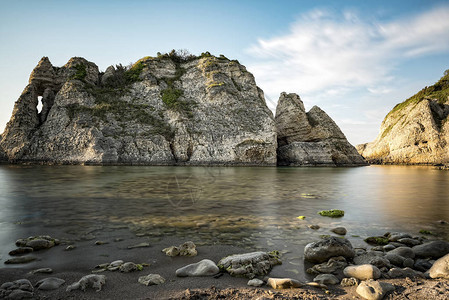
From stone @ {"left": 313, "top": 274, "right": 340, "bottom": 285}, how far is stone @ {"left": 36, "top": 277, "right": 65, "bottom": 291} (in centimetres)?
437

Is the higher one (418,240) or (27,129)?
(27,129)

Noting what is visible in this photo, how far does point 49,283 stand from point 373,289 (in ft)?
17.1

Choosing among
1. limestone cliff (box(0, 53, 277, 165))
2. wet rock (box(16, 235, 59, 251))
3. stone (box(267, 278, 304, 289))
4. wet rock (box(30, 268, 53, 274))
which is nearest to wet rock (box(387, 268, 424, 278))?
stone (box(267, 278, 304, 289))

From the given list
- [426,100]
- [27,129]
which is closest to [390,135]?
[426,100]

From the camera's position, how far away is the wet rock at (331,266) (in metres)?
5.16

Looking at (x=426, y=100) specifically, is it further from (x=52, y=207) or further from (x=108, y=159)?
(x=52, y=207)

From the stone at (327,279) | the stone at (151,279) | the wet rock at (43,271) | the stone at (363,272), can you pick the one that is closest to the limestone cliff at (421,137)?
the stone at (363,272)

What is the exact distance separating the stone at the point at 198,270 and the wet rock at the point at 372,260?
119 inches

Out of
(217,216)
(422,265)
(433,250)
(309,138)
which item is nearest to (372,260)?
(422,265)

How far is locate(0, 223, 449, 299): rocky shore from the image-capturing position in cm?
416

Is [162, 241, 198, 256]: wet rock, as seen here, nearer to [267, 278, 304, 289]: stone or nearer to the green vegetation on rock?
[267, 278, 304, 289]: stone

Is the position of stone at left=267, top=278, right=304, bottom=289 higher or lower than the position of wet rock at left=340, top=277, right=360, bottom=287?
higher

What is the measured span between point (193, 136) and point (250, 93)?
1773cm

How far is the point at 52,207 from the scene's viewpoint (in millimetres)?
11273
